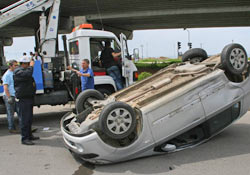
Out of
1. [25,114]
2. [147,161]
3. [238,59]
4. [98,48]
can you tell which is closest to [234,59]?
[238,59]

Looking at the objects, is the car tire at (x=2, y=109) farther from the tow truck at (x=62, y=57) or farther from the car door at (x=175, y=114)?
the car door at (x=175, y=114)

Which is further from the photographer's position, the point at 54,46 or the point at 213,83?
the point at 54,46

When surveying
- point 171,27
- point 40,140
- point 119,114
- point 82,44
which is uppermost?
point 171,27

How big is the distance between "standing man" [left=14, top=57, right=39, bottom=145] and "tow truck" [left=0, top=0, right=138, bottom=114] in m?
1.86

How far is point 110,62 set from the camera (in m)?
7.55

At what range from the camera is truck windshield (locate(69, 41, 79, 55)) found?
7485 mm

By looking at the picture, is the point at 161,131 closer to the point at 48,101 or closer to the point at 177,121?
the point at 177,121

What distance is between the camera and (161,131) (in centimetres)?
A: 407

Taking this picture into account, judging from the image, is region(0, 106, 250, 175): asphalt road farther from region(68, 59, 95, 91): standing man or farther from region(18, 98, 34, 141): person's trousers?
region(68, 59, 95, 91): standing man

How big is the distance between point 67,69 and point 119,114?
4496 mm

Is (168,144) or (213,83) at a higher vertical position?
(213,83)

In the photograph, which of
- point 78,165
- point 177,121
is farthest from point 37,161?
point 177,121

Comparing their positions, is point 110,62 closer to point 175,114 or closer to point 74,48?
point 74,48

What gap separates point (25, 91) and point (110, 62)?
9.76ft
